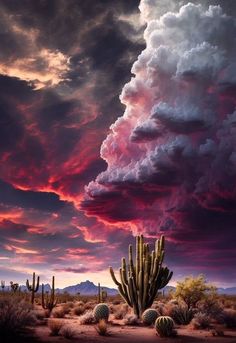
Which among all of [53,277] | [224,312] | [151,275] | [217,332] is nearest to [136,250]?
[151,275]

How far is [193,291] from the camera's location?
1206 inches

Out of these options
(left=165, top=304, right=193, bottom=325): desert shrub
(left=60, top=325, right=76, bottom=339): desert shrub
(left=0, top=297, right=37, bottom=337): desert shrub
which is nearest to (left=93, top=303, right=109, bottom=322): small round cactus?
(left=165, top=304, right=193, bottom=325): desert shrub

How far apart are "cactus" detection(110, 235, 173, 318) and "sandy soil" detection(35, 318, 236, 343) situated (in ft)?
13.3

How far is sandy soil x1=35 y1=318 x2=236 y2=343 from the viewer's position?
18297mm

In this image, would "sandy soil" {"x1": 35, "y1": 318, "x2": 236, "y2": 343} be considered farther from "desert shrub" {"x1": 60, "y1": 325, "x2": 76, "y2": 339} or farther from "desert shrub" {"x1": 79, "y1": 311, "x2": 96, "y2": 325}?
"desert shrub" {"x1": 79, "y1": 311, "x2": 96, "y2": 325}

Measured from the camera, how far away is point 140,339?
1914 cm

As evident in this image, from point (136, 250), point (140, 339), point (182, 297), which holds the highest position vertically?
point (136, 250)

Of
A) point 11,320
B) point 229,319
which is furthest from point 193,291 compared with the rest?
point 11,320

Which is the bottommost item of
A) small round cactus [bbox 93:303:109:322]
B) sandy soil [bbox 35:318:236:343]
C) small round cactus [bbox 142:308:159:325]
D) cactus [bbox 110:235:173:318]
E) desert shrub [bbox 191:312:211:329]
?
sandy soil [bbox 35:318:236:343]

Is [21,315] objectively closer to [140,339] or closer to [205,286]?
[140,339]

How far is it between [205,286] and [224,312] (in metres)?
3.10

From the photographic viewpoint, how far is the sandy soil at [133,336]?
60.0 feet

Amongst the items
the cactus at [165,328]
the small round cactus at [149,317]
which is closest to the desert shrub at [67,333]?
the cactus at [165,328]

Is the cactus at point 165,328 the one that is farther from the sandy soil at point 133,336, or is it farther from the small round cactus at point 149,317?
the small round cactus at point 149,317
